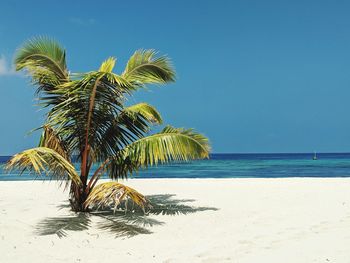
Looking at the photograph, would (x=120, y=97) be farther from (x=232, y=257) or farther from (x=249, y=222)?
(x=232, y=257)

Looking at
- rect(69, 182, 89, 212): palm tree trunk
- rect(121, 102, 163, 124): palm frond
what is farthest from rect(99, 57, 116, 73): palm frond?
rect(69, 182, 89, 212): palm tree trunk

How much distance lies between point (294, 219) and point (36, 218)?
487 cm

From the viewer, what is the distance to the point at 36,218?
24.7ft

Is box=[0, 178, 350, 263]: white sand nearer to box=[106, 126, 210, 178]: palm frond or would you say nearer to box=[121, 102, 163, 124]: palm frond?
box=[106, 126, 210, 178]: palm frond

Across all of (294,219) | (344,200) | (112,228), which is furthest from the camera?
(344,200)

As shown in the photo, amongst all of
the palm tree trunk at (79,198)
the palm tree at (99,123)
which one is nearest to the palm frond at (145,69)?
the palm tree at (99,123)

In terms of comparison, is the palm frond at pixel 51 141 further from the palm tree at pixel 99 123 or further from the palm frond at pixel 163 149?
the palm frond at pixel 163 149

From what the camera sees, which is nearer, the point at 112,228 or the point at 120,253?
the point at 120,253

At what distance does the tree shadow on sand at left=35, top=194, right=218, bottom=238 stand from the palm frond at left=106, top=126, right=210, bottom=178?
985mm

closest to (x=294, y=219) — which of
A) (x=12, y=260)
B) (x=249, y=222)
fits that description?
(x=249, y=222)

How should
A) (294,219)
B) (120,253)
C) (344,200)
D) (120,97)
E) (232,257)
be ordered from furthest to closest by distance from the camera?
(344,200)
(120,97)
(294,219)
(120,253)
(232,257)

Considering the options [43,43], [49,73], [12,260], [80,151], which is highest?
[43,43]

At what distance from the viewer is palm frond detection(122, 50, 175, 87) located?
27.5 ft

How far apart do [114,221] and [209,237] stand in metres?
2.03
